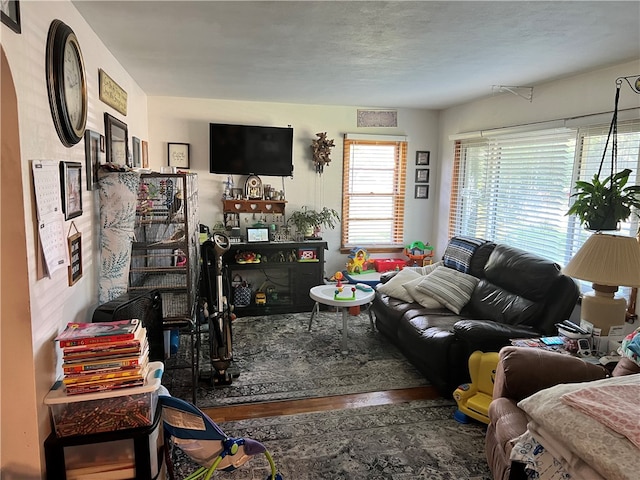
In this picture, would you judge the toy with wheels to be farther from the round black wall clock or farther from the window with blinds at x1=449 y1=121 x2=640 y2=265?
the window with blinds at x1=449 y1=121 x2=640 y2=265

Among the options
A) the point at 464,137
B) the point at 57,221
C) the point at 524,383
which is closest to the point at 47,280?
the point at 57,221

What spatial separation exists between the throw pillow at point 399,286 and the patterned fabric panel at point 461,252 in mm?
358

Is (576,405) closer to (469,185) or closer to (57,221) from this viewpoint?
(57,221)

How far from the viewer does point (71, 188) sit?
1.99 m

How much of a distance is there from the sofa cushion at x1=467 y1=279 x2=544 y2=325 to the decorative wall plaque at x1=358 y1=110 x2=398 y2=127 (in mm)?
2393

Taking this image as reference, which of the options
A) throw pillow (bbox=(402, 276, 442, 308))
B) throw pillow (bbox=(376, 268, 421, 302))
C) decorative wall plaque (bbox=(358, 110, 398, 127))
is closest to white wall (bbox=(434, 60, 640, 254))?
decorative wall plaque (bbox=(358, 110, 398, 127))

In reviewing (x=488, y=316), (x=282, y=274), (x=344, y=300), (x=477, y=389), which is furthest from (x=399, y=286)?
(x=282, y=274)

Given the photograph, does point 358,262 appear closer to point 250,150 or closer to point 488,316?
point 250,150

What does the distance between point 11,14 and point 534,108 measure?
3.83m

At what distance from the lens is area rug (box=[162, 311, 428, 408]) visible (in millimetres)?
3119

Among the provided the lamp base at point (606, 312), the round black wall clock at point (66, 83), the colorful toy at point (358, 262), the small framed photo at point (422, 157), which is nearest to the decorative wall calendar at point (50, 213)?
the round black wall clock at point (66, 83)

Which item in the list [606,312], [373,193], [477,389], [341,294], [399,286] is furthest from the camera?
[373,193]

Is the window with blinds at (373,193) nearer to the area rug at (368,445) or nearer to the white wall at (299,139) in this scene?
the white wall at (299,139)

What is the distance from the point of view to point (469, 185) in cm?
492
